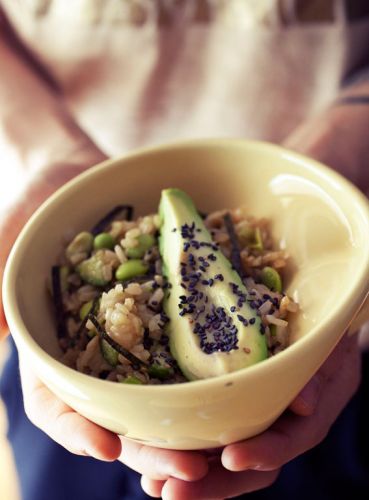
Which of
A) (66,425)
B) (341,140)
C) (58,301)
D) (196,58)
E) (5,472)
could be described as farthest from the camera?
(5,472)

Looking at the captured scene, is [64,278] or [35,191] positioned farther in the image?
[35,191]

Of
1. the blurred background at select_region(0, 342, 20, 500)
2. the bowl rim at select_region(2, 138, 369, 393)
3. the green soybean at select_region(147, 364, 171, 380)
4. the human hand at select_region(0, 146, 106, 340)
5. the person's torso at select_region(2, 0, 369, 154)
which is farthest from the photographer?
the blurred background at select_region(0, 342, 20, 500)

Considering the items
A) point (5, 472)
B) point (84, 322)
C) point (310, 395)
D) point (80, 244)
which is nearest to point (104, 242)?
point (80, 244)

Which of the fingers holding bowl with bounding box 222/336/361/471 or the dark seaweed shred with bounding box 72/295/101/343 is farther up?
the dark seaweed shred with bounding box 72/295/101/343

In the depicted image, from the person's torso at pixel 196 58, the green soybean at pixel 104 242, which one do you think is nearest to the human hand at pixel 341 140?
the person's torso at pixel 196 58

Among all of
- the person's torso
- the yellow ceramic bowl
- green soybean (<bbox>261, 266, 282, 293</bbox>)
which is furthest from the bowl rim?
the person's torso

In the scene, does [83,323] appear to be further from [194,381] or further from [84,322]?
[194,381]

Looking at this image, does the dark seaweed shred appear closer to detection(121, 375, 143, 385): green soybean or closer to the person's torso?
detection(121, 375, 143, 385): green soybean
